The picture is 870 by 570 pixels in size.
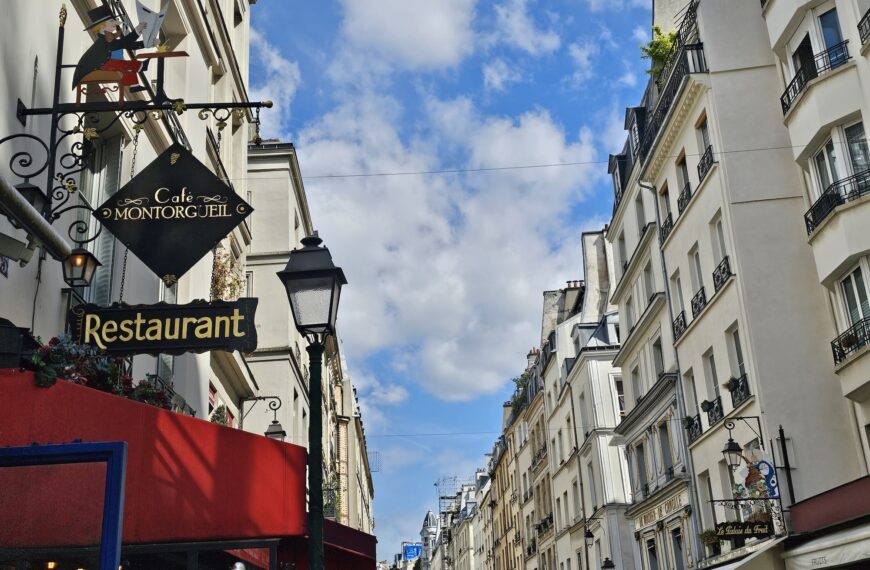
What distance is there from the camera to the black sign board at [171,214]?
7.71 metres

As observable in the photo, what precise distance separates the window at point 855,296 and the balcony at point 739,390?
2.85 m

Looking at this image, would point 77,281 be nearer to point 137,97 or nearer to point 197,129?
point 137,97

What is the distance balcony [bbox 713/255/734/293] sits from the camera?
21.4 meters

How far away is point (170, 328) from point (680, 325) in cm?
2039

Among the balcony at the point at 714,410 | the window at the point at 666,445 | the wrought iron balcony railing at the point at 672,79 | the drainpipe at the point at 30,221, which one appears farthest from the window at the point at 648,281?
the drainpipe at the point at 30,221

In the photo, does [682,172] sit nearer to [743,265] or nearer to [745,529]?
[743,265]

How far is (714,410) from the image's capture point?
2269cm

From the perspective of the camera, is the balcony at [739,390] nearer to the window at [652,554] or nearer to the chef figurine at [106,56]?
the window at [652,554]

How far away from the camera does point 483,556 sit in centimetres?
8331

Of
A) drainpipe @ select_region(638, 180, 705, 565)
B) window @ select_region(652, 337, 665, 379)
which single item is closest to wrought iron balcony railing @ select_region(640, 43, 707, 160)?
drainpipe @ select_region(638, 180, 705, 565)

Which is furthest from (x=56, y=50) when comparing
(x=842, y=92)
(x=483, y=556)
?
(x=483, y=556)

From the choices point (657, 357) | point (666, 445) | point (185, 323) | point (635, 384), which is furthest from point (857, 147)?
point (635, 384)

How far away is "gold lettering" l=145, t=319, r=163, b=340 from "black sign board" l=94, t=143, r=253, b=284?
2.00ft

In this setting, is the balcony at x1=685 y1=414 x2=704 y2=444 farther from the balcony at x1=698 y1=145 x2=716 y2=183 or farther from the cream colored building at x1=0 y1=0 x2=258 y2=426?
the cream colored building at x1=0 y1=0 x2=258 y2=426
